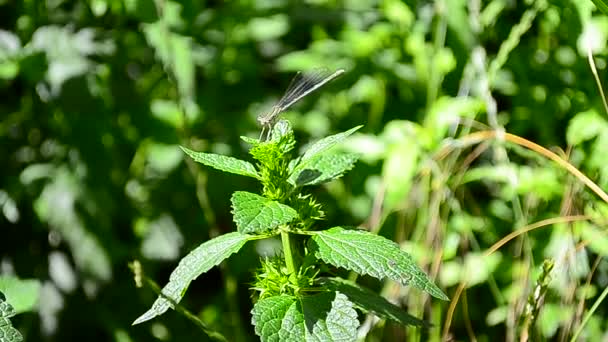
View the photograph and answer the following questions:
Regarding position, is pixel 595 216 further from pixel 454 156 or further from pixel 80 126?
pixel 80 126

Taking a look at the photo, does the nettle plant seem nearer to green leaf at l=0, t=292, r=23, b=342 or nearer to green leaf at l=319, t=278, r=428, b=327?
green leaf at l=319, t=278, r=428, b=327

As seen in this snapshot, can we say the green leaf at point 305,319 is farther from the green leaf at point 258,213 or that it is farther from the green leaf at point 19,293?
the green leaf at point 19,293

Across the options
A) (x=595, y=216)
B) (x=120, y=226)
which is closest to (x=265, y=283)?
(x=595, y=216)

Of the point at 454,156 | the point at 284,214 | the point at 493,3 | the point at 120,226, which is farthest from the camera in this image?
the point at 120,226

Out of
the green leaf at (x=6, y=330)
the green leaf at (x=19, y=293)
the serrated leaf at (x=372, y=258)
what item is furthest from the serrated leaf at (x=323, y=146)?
the green leaf at (x=19, y=293)

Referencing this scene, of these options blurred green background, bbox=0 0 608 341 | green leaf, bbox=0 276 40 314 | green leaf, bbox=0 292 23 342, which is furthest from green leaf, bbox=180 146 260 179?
blurred green background, bbox=0 0 608 341
